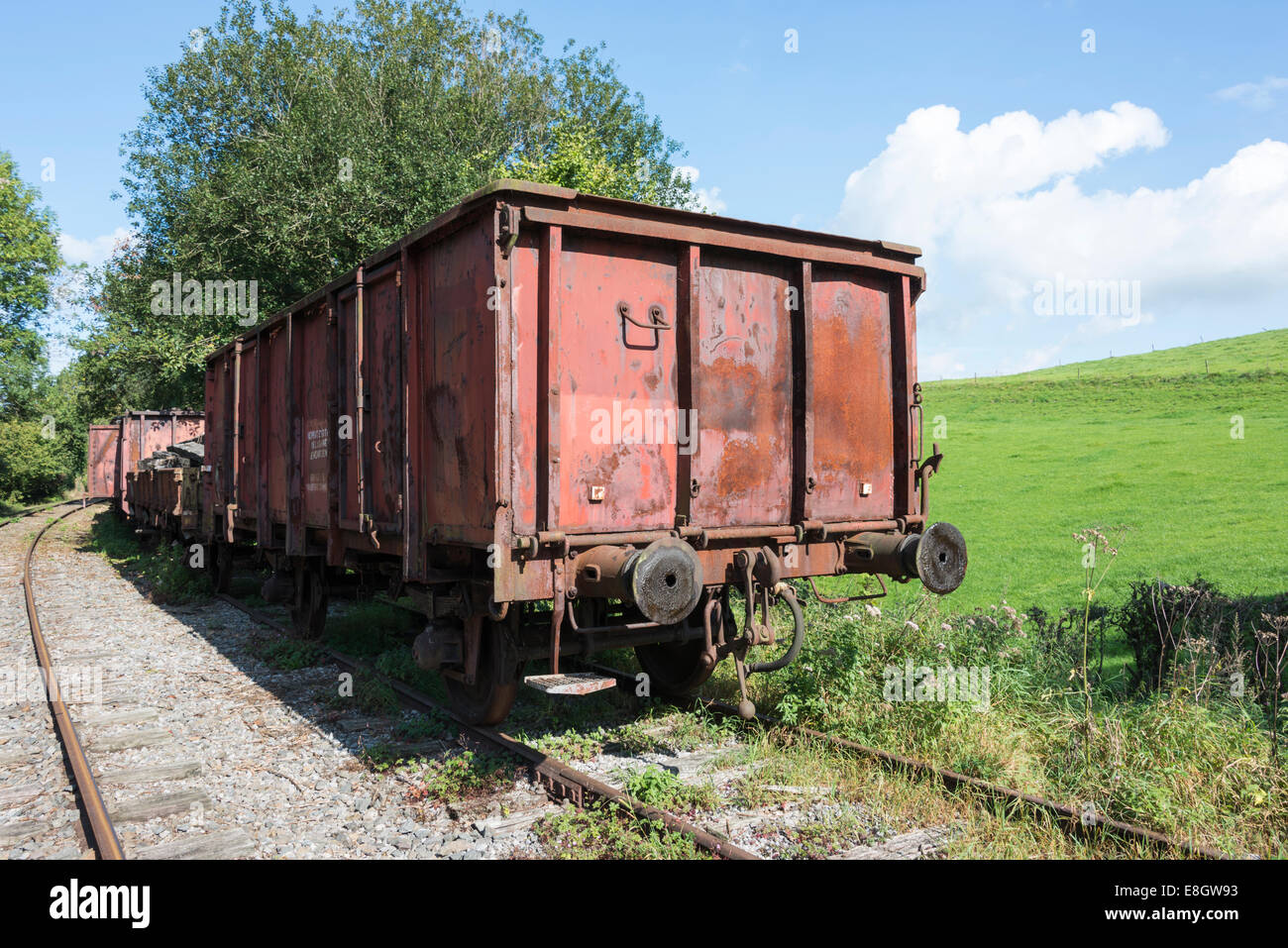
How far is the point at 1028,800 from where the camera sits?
459cm

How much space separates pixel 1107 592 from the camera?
506 inches

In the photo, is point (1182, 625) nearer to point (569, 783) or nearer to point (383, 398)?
point (569, 783)

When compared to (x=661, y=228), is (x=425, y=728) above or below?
below

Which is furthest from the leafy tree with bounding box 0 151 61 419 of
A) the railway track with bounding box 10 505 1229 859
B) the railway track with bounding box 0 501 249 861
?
the railway track with bounding box 10 505 1229 859

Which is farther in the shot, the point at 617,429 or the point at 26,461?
the point at 26,461

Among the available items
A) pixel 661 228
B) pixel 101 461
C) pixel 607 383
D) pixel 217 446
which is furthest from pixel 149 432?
pixel 661 228

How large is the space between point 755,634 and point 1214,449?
1007 inches

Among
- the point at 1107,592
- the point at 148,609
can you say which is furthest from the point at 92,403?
the point at 1107,592

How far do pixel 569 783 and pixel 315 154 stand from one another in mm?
19043

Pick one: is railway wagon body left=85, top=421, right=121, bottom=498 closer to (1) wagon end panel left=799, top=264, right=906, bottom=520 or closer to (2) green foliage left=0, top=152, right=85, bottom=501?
(2) green foliage left=0, top=152, right=85, bottom=501

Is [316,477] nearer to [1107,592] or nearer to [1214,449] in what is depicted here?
[1107,592]

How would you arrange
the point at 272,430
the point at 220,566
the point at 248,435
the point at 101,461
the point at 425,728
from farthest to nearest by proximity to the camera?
the point at 101,461
the point at 220,566
the point at 248,435
the point at 272,430
the point at 425,728

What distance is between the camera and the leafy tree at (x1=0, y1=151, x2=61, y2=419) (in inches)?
1195

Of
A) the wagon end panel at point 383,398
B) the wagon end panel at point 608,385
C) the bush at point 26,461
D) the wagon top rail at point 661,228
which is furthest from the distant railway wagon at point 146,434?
the bush at point 26,461
